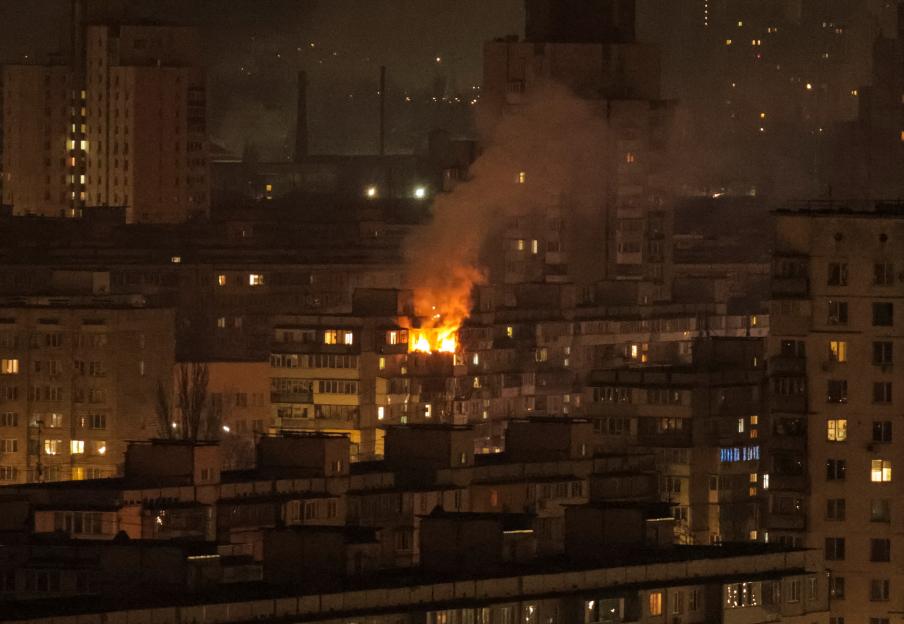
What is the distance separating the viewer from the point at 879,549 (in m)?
64.2

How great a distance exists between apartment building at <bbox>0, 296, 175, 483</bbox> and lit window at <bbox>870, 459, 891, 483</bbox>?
115 ft

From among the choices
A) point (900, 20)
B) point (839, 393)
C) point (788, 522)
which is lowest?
point (788, 522)

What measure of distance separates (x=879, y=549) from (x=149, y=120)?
8220 cm

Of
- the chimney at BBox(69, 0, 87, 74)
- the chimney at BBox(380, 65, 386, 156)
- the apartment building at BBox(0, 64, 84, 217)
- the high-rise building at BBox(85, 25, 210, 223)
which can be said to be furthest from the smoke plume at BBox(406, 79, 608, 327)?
the apartment building at BBox(0, 64, 84, 217)

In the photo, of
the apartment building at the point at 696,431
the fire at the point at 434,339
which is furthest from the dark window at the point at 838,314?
the fire at the point at 434,339

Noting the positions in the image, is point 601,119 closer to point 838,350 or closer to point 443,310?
point 443,310

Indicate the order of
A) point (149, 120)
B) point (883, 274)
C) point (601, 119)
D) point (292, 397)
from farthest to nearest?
point (149, 120), point (601, 119), point (292, 397), point (883, 274)

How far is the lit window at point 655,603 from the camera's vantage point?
57031mm

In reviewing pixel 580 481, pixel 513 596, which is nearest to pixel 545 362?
pixel 580 481

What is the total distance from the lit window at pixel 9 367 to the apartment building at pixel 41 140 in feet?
156

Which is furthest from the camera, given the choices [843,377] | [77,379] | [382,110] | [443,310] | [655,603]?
[382,110]

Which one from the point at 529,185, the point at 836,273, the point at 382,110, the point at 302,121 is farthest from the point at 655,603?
the point at 302,121

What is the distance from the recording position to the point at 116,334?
10375 centimetres

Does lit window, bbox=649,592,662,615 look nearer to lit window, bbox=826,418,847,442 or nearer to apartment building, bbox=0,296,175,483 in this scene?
lit window, bbox=826,418,847,442
